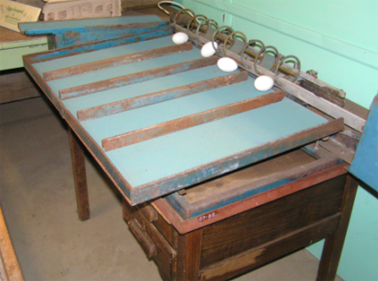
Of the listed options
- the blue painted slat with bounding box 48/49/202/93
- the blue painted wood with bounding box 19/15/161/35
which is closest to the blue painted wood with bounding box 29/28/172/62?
the blue painted wood with bounding box 19/15/161/35

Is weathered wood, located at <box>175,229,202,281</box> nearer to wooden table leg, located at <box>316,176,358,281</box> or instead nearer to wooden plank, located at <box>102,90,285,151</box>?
wooden plank, located at <box>102,90,285,151</box>

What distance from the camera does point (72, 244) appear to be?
2240mm

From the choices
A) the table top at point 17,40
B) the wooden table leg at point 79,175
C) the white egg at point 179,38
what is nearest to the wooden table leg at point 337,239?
the white egg at point 179,38

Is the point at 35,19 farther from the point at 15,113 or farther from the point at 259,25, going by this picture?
the point at 15,113

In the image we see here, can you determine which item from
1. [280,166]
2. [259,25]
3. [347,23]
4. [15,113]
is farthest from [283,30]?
[15,113]

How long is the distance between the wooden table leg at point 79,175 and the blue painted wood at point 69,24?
1.61 ft

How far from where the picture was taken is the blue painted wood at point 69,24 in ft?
6.37

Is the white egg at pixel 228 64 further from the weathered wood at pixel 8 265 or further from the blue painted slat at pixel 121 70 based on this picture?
the weathered wood at pixel 8 265

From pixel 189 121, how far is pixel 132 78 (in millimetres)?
414

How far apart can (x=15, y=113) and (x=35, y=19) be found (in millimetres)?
1595

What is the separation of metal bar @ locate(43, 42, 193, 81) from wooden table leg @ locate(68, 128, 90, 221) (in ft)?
1.45

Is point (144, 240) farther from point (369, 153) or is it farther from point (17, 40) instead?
point (17, 40)

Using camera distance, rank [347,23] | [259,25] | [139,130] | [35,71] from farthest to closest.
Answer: [259,25] < [35,71] < [347,23] < [139,130]

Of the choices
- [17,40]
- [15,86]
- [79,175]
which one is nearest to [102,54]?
[17,40]
